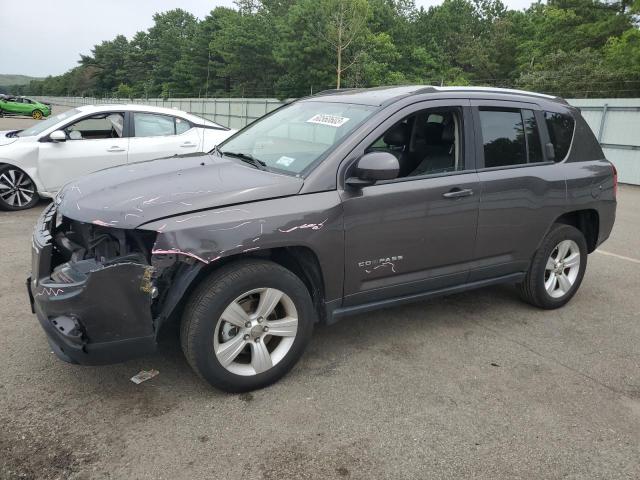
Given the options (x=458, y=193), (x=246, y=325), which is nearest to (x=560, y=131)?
(x=458, y=193)

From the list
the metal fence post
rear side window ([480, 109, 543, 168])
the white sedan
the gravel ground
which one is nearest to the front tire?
the gravel ground

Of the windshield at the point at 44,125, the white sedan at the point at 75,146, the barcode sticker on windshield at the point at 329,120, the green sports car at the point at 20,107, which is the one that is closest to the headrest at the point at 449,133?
the barcode sticker on windshield at the point at 329,120

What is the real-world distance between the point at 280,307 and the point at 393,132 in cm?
147

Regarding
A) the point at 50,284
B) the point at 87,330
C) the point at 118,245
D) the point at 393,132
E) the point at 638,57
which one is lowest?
the point at 87,330

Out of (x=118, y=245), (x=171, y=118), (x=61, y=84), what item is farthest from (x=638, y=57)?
(x=61, y=84)

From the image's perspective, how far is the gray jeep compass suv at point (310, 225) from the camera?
2.78 meters

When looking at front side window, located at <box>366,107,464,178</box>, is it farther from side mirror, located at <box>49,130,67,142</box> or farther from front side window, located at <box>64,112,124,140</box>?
side mirror, located at <box>49,130,67,142</box>

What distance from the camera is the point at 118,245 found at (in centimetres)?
294

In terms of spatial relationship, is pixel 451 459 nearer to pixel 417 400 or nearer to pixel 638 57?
pixel 417 400

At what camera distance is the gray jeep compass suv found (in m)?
2.78

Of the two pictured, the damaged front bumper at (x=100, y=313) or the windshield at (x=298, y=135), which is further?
the windshield at (x=298, y=135)

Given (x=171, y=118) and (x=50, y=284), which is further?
(x=171, y=118)

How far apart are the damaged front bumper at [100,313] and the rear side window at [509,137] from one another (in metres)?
2.61

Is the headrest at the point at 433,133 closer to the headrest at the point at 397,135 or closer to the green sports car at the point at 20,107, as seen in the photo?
the headrest at the point at 397,135
